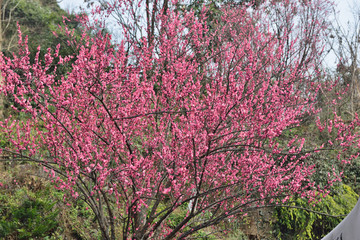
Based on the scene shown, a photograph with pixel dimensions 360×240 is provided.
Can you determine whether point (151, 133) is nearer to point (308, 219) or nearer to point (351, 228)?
point (308, 219)

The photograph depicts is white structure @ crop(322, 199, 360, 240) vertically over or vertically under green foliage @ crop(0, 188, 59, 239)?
over

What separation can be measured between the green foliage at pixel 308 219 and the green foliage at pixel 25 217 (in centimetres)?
408

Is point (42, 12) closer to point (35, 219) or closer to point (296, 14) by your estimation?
point (296, 14)

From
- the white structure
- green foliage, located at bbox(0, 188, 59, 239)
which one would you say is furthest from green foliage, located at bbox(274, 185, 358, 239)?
the white structure

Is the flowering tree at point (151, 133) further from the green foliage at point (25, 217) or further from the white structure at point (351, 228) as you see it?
the white structure at point (351, 228)

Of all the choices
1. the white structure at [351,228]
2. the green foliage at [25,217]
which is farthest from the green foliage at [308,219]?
the white structure at [351,228]

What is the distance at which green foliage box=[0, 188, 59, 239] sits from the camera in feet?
13.1

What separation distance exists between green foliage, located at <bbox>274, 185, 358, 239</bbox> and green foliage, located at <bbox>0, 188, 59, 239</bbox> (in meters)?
4.08

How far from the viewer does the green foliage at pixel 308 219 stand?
18.4 ft

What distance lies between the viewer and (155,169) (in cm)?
403

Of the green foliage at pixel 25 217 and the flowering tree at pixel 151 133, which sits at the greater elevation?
the flowering tree at pixel 151 133

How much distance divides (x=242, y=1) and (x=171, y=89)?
23.6 ft

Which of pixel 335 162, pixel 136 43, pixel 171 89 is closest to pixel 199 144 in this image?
pixel 171 89

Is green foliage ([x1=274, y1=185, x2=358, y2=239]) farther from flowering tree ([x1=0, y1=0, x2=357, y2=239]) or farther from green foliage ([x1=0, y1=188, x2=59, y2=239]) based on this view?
green foliage ([x1=0, y1=188, x2=59, y2=239])
